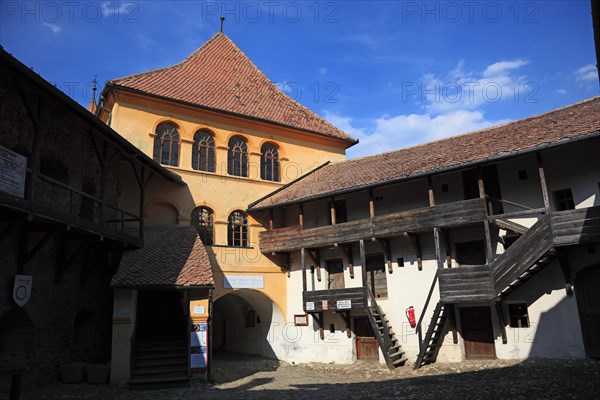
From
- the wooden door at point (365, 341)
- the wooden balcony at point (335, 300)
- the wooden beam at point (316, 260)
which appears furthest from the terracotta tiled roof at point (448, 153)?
the wooden door at point (365, 341)

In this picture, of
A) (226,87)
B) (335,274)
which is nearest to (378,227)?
(335,274)

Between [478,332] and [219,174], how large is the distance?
37.3ft

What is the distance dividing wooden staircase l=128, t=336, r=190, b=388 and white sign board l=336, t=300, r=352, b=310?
5546mm

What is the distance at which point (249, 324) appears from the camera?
21.8 m

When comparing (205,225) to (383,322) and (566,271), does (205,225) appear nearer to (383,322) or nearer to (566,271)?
(383,322)

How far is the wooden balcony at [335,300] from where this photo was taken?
659 inches

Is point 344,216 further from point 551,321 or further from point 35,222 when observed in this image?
point 35,222

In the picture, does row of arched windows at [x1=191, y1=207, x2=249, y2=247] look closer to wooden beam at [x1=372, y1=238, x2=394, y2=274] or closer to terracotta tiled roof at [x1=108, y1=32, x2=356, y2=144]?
terracotta tiled roof at [x1=108, y1=32, x2=356, y2=144]

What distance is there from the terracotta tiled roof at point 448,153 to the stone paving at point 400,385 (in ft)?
19.5

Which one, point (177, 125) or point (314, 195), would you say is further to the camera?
point (177, 125)

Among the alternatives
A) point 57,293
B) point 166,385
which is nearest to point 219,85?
point 57,293

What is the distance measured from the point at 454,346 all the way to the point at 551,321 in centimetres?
310

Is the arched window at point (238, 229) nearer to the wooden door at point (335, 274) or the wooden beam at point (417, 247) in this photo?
the wooden door at point (335, 274)

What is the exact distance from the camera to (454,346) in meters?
15.4
